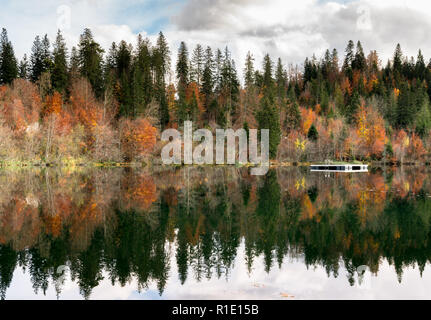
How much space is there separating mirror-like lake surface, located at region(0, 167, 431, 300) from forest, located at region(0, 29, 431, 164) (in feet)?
116

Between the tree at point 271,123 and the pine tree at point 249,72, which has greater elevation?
the pine tree at point 249,72

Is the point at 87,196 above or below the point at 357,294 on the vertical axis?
above

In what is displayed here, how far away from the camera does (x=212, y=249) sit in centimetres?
1189

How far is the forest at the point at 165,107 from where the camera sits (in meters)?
56.2

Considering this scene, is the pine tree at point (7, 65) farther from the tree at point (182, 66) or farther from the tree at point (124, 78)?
the tree at point (182, 66)

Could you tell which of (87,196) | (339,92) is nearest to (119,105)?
(87,196)

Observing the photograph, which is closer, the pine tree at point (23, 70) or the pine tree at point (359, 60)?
the pine tree at point (23, 70)

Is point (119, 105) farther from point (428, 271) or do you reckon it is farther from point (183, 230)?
point (428, 271)

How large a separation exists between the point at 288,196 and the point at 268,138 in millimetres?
42343

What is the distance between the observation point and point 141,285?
9000 millimetres

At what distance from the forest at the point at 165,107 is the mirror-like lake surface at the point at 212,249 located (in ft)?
116

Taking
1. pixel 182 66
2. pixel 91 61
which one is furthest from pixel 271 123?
pixel 91 61

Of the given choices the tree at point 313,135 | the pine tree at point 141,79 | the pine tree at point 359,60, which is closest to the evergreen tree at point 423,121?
the pine tree at point 359,60

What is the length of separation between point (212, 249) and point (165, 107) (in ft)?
203
